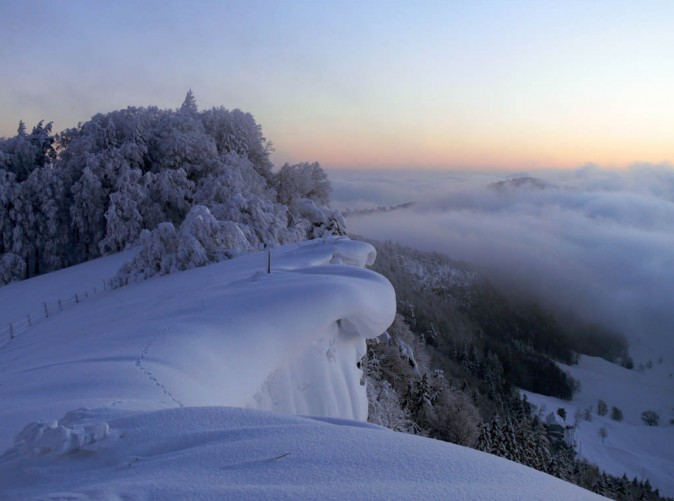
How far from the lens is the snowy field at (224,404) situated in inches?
100

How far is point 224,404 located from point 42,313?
36.6ft

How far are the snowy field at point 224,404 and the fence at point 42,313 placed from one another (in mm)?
789

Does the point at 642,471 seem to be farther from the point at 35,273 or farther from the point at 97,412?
the point at 97,412

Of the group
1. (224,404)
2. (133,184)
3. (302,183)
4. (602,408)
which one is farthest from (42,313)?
(602,408)

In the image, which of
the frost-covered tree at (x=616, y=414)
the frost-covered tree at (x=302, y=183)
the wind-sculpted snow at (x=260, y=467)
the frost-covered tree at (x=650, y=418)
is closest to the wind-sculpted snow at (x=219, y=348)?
the wind-sculpted snow at (x=260, y=467)

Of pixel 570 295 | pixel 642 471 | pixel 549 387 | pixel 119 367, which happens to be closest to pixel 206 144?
pixel 119 367

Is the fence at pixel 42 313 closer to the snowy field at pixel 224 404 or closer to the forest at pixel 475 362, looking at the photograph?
the snowy field at pixel 224 404

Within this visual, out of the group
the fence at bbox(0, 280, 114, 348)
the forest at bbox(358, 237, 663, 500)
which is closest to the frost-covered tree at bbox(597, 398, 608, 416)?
the forest at bbox(358, 237, 663, 500)

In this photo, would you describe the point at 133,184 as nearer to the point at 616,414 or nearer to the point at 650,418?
the point at 616,414

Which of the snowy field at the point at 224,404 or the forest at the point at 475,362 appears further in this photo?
the forest at the point at 475,362

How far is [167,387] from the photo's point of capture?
15.8 feet

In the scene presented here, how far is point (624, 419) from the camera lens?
8512cm

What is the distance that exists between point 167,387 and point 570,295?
159398 millimetres

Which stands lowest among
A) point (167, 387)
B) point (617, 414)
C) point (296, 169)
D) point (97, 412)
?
point (617, 414)
